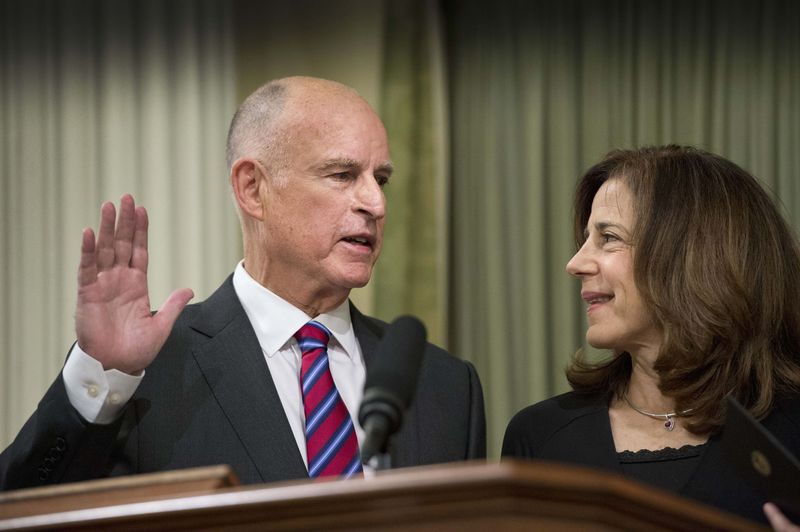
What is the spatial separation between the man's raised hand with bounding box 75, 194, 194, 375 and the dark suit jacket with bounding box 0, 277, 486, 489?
114 millimetres

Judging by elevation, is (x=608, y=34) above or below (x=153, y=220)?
above

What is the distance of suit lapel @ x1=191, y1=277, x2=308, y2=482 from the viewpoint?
2.30 meters

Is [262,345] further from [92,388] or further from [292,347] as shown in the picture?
[92,388]

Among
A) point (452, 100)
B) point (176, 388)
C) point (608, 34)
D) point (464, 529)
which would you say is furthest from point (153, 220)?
point (464, 529)

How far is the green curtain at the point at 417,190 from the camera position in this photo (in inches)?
176

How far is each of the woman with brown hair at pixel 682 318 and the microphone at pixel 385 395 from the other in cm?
112

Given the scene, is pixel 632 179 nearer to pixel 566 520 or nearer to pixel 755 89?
pixel 566 520

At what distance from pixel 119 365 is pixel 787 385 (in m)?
1.55

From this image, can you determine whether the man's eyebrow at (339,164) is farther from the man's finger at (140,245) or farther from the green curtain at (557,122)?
the green curtain at (557,122)

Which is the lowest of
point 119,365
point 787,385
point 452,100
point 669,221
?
point 787,385

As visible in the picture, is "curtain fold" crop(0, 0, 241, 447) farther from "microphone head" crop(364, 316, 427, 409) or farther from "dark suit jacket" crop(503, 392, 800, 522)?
"microphone head" crop(364, 316, 427, 409)

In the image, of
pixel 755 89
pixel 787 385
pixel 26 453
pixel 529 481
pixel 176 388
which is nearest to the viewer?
pixel 529 481

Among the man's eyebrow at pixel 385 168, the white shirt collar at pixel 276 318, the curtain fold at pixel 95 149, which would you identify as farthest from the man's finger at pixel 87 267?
the curtain fold at pixel 95 149

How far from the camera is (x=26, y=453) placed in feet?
6.75
